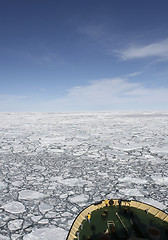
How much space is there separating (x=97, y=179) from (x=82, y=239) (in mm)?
1657

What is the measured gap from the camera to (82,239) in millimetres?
902

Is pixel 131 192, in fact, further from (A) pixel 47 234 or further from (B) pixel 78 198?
(A) pixel 47 234

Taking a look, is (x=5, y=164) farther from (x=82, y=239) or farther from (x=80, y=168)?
(x=82, y=239)

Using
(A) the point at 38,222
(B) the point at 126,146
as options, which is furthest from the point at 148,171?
(A) the point at 38,222

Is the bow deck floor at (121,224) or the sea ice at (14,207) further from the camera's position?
the sea ice at (14,207)

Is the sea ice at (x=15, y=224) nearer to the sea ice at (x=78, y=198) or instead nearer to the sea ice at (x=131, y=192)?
the sea ice at (x=78, y=198)

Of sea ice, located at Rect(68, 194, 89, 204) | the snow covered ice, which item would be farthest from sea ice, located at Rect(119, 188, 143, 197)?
sea ice, located at Rect(68, 194, 89, 204)

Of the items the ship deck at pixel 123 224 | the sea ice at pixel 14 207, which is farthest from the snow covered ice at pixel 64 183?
the ship deck at pixel 123 224

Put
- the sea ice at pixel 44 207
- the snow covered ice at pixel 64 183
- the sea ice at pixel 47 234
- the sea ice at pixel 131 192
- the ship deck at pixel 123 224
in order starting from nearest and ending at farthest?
1. the ship deck at pixel 123 224
2. the sea ice at pixel 47 234
3. the snow covered ice at pixel 64 183
4. the sea ice at pixel 44 207
5. the sea ice at pixel 131 192

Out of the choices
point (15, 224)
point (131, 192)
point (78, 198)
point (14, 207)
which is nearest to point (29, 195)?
point (14, 207)

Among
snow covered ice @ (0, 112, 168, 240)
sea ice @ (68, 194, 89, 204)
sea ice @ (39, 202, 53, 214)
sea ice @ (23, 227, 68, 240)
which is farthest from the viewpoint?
sea ice @ (68, 194, 89, 204)

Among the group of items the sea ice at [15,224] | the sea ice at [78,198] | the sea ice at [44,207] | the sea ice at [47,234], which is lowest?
the sea ice at [47,234]

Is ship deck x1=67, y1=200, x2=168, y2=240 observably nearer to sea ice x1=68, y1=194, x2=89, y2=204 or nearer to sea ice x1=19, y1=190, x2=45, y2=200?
sea ice x1=68, y1=194, x2=89, y2=204

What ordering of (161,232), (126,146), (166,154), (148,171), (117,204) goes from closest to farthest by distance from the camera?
(161,232) < (117,204) < (148,171) < (166,154) < (126,146)
